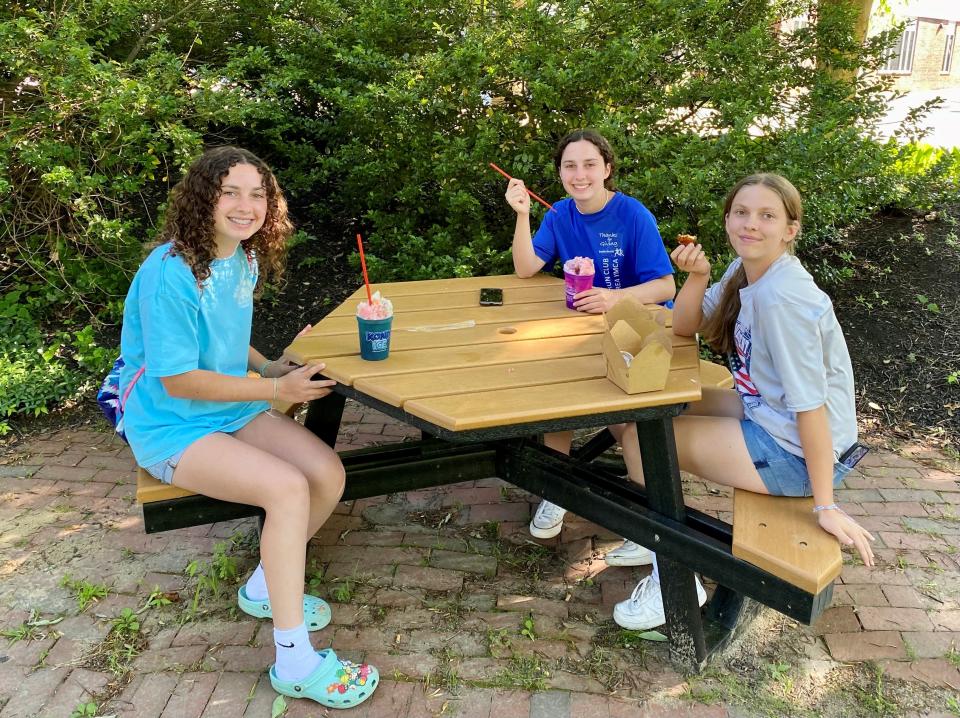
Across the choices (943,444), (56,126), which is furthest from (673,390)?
(56,126)

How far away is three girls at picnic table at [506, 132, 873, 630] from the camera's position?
210 centimetres

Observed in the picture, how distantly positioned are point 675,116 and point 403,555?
3315 mm

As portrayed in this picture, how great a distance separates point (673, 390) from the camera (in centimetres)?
212

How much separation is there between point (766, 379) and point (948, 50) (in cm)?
3224

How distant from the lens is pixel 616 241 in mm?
3193

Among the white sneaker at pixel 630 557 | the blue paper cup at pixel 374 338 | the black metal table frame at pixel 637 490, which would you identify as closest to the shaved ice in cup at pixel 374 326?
the blue paper cup at pixel 374 338

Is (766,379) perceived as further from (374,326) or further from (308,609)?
A: (308,609)

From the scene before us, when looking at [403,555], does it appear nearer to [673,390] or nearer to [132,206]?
[673,390]

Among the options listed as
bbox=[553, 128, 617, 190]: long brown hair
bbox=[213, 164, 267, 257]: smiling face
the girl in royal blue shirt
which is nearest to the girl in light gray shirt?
the girl in royal blue shirt

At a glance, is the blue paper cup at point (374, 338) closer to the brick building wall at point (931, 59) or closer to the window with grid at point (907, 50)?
the window with grid at point (907, 50)

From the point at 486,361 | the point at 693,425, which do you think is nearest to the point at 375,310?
the point at 486,361

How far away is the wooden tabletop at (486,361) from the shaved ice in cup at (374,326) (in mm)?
39

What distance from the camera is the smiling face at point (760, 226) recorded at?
2301 mm

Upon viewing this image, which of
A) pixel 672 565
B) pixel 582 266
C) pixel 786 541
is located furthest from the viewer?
pixel 582 266
